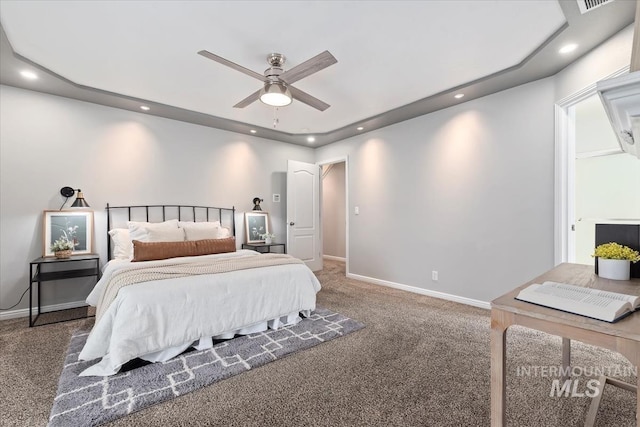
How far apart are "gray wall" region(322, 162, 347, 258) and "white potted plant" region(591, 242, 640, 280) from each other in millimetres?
5733

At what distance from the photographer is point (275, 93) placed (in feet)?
8.27

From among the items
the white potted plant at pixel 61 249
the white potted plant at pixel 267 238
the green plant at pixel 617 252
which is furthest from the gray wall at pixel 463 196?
the white potted plant at pixel 61 249

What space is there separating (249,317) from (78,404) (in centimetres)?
123

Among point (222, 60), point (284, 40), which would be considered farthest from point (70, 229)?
point (284, 40)

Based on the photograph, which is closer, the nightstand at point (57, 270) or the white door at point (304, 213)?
the nightstand at point (57, 270)

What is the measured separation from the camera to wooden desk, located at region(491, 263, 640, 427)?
0.82 m

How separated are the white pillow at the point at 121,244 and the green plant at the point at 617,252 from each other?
13.9 ft

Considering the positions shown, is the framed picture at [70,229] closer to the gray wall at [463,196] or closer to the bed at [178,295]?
the bed at [178,295]

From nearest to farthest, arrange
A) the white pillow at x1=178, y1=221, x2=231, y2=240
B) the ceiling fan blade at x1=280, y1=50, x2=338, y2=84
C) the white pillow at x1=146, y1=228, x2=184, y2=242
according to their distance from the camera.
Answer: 1. the ceiling fan blade at x1=280, y1=50, x2=338, y2=84
2. the white pillow at x1=146, y1=228, x2=184, y2=242
3. the white pillow at x1=178, y1=221, x2=231, y2=240

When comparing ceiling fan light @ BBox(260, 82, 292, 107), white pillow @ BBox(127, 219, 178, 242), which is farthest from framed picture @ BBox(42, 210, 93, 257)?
ceiling fan light @ BBox(260, 82, 292, 107)

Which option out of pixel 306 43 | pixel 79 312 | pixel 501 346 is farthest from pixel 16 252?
pixel 501 346

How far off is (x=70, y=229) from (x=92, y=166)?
2.70 ft

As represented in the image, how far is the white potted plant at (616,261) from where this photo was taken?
134cm

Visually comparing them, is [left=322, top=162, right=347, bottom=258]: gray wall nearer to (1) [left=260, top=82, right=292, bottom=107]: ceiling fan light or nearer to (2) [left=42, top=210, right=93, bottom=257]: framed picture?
(1) [left=260, top=82, right=292, bottom=107]: ceiling fan light
